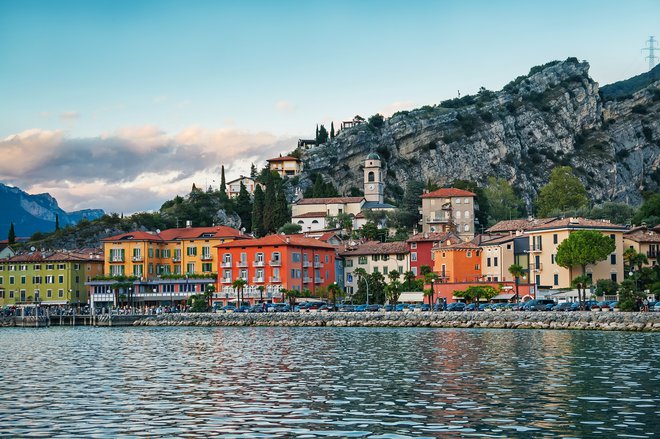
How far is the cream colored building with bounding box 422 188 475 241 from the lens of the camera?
156250 mm

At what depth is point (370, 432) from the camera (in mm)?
26344

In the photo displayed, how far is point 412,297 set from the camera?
4432 inches

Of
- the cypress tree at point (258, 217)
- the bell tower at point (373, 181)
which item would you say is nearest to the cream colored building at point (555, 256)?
the cypress tree at point (258, 217)

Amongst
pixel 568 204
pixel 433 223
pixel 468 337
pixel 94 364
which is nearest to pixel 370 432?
pixel 94 364

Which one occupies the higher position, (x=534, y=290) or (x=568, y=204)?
(x=568, y=204)

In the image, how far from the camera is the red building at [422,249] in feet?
401

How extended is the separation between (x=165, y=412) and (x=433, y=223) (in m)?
128

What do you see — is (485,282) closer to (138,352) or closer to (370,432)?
(138,352)

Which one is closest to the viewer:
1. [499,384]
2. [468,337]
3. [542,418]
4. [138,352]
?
[542,418]

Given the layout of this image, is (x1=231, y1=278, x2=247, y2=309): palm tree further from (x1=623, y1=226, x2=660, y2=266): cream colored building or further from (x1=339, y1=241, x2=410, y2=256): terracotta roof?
(x1=623, y1=226, x2=660, y2=266): cream colored building

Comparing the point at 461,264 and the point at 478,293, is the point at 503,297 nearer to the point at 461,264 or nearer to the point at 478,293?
the point at 478,293

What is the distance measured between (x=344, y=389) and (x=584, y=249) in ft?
220

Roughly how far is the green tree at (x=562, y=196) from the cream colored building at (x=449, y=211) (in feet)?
67.8

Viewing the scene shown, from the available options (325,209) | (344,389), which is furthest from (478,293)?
(325,209)
